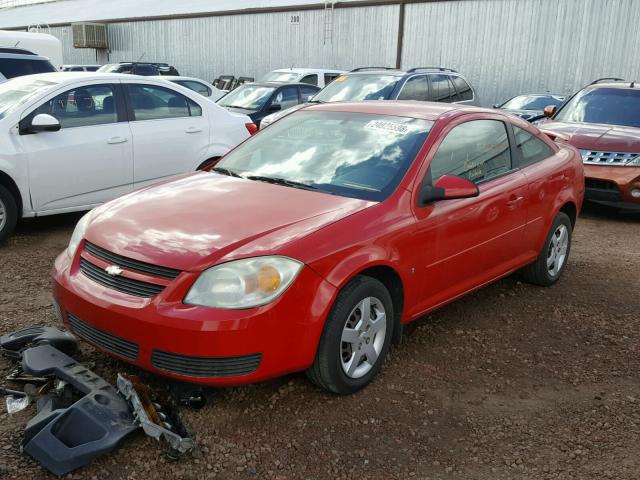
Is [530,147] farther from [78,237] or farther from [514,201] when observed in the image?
[78,237]

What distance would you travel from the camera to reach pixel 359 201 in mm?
3688

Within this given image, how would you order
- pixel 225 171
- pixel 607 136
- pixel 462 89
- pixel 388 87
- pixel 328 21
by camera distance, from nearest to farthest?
1. pixel 225 171
2. pixel 607 136
3. pixel 388 87
4. pixel 462 89
5. pixel 328 21

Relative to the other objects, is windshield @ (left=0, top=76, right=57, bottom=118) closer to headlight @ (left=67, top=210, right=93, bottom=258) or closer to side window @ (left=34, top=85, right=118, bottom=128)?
side window @ (left=34, top=85, right=118, bottom=128)

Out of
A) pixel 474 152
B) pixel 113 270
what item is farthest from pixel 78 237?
pixel 474 152

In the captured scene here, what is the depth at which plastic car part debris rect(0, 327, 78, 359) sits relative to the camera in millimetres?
3643

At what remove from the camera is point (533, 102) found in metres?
15.1

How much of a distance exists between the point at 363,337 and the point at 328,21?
71.3 ft

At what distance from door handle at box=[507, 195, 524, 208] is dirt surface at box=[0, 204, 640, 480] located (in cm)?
84

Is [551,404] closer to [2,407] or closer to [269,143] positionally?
[269,143]

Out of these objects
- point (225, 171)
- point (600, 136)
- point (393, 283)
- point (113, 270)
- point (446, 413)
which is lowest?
point (446, 413)

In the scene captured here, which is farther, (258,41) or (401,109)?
(258,41)

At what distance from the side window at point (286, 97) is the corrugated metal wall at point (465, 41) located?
922cm

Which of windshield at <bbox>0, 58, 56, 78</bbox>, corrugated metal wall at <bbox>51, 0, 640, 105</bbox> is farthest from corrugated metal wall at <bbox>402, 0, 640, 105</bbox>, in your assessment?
windshield at <bbox>0, 58, 56, 78</bbox>

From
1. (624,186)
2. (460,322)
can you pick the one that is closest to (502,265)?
(460,322)
